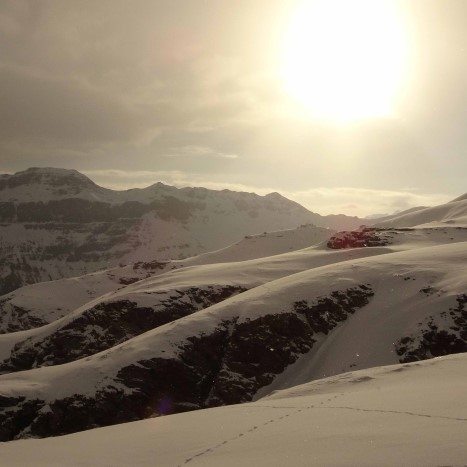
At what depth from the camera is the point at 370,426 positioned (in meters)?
9.39

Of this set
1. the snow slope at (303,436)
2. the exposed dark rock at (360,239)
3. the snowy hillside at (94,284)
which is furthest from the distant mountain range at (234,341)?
the snowy hillside at (94,284)

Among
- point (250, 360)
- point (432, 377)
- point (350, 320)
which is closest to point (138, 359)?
point (250, 360)

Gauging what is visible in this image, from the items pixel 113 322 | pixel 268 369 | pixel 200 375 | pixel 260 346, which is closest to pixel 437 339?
pixel 268 369

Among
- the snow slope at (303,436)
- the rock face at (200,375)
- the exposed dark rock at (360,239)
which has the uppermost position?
the exposed dark rock at (360,239)

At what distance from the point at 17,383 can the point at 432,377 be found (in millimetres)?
29585

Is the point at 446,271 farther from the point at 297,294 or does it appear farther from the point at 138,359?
the point at 138,359

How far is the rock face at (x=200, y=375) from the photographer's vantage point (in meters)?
31.5

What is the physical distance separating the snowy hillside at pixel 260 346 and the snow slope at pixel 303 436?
794 inches

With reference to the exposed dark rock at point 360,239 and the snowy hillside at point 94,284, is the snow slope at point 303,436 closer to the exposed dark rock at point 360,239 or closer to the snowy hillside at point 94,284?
the exposed dark rock at point 360,239

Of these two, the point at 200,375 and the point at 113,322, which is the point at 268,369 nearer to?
the point at 200,375

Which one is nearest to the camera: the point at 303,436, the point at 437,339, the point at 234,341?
the point at 303,436

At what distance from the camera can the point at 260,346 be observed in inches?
1453

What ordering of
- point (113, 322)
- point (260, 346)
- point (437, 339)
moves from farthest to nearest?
point (113, 322) < point (260, 346) < point (437, 339)

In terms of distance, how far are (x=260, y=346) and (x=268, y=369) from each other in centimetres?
187
